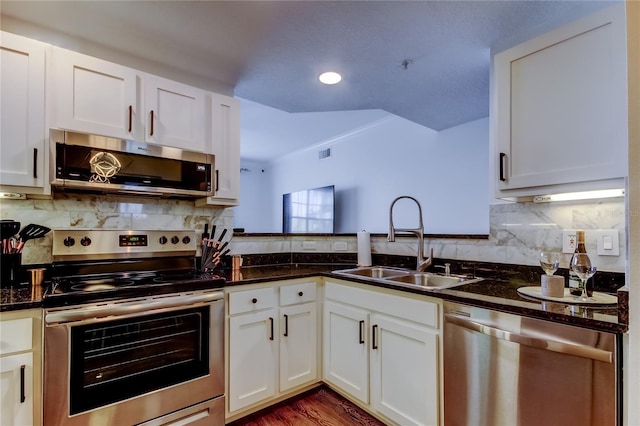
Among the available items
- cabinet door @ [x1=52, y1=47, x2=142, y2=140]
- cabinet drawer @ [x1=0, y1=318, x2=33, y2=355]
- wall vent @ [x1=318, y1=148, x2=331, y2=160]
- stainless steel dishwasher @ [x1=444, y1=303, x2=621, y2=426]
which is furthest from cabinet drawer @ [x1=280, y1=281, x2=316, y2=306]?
wall vent @ [x1=318, y1=148, x2=331, y2=160]

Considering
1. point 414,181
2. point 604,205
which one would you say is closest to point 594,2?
point 604,205

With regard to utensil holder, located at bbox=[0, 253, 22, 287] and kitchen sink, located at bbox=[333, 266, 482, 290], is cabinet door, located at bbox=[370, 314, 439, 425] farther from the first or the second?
utensil holder, located at bbox=[0, 253, 22, 287]

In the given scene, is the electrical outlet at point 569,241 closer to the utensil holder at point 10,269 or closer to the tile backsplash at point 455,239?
the tile backsplash at point 455,239

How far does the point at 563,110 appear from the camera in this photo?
1.49m

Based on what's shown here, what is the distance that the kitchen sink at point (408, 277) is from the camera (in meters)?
1.97

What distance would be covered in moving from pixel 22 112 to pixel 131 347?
4.28 ft

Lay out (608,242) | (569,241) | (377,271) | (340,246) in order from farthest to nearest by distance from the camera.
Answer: (340,246), (377,271), (569,241), (608,242)

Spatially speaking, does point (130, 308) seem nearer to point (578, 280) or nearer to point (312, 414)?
point (312, 414)

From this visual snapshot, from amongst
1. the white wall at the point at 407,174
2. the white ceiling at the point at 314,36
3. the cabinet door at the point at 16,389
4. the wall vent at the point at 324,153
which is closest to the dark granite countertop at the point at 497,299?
the cabinet door at the point at 16,389

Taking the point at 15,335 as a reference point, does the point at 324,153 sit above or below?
above

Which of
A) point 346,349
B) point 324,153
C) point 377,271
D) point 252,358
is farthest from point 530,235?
point 324,153

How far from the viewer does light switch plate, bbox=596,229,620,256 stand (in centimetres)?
150

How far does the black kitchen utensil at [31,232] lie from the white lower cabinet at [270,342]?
3.56 ft

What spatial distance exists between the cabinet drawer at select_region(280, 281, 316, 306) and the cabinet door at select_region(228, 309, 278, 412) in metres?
0.11
